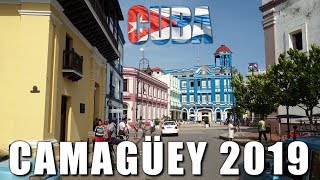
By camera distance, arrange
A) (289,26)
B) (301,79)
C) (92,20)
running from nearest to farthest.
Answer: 1. (92,20)
2. (301,79)
3. (289,26)

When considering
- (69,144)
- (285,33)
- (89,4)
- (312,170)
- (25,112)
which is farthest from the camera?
(285,33)

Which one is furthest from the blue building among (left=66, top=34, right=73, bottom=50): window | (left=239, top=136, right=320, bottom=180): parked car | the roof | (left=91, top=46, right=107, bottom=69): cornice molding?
(left=239, top=136, right=320, bottom=180): parked car

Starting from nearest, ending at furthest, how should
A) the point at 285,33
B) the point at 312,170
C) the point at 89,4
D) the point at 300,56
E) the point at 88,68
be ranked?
the point at 312,170 → the point at 89,4 → the point at 300,56 → the point at 88,68 → the point at 285,33

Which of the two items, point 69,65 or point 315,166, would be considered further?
point 69,65

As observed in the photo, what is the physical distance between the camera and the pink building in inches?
1871

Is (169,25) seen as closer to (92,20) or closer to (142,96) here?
(92,20)

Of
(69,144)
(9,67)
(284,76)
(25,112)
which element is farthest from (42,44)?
(284,76)

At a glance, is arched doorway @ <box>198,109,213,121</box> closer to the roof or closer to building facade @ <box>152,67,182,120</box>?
building facade @ <box>152,67,182,120</box>

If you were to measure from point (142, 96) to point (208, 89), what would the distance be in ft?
97.5

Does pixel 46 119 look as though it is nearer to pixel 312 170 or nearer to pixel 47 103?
pixel 47 103

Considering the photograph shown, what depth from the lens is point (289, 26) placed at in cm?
2402

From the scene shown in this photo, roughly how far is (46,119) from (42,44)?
8.49ft

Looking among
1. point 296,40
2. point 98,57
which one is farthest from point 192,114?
point 98,57

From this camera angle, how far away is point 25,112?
11.4m
